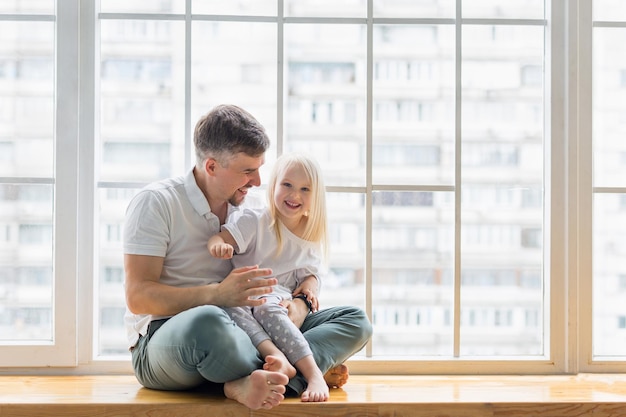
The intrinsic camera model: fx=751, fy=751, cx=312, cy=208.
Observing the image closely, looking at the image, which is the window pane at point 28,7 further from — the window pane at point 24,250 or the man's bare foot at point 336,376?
the man's bare foot at point 336,376

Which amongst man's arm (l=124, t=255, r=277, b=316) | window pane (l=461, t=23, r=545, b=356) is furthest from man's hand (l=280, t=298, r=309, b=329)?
window pane (l=461, t=23, r=545, b=356)

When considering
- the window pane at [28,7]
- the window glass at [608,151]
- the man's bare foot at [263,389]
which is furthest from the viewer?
the window glass at [608,151]

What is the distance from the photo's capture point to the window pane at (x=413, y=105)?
249 cm

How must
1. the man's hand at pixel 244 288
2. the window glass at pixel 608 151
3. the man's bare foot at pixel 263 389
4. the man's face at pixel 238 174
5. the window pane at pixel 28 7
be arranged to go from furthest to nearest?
the window glass at pixel 608 151, the window pane at pixel 28 7, the man's face at pixel 238 174, the man's hand at pixel 244 288, the man's bare foot at pixel 263 389

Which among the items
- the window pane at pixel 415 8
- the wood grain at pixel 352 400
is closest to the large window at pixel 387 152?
the window pane at pixel 415 8

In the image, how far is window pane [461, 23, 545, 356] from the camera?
251 centimetres

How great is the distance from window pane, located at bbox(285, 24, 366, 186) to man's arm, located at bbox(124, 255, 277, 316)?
0.58 m

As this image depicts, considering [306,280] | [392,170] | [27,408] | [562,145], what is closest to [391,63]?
[392,170]

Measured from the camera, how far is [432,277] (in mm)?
2523

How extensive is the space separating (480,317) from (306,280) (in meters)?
0.65

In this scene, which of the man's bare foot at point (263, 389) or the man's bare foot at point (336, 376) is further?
the man's bare foot at point (336, 376)

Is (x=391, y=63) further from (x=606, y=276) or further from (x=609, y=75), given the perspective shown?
(x=606, y=276)

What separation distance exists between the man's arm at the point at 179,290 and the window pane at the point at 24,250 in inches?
18.1

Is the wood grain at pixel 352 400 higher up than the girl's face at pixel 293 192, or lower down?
lower down
